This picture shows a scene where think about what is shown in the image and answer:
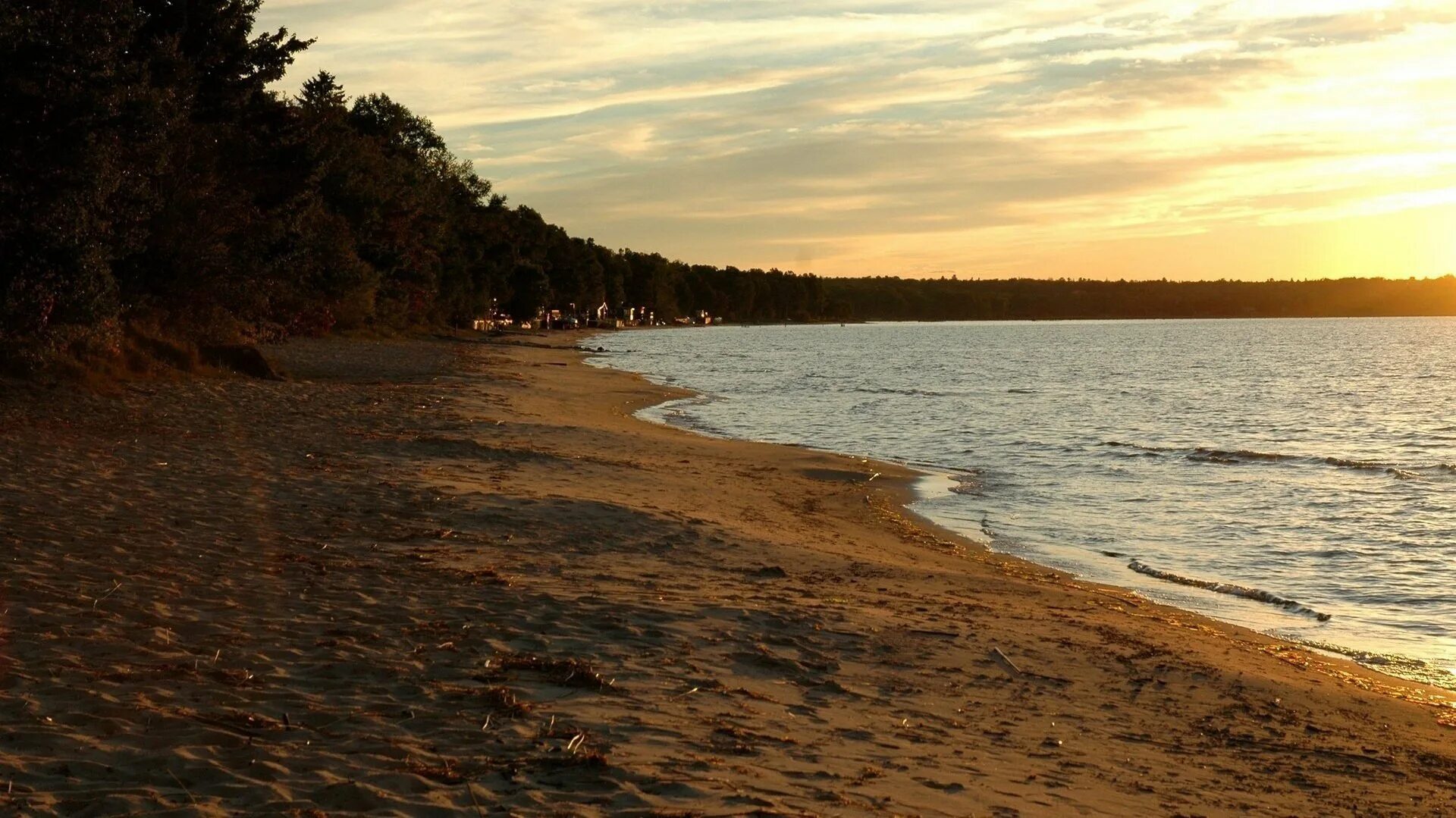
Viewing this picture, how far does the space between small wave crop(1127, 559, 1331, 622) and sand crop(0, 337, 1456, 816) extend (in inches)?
80.7

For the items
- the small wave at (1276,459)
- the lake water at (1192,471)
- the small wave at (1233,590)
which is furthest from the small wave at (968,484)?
the small wave at (1276,459)

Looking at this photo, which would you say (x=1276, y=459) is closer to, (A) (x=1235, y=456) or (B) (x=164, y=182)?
(A) (x=1235, y=456)

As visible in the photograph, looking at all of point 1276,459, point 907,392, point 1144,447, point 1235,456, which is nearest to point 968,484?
point 1235,456

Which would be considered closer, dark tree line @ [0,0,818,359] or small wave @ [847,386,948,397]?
dark tree line @ [0,0,818,359]

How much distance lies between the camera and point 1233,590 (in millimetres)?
16156

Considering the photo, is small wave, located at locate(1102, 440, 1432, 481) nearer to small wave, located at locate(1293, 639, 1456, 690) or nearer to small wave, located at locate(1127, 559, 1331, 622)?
small wave, located at locate(1127, 559, 1331, 622)

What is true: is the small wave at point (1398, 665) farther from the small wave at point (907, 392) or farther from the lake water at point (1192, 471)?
the small wave at point (907, 392)

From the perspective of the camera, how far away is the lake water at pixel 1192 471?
16.0 meters

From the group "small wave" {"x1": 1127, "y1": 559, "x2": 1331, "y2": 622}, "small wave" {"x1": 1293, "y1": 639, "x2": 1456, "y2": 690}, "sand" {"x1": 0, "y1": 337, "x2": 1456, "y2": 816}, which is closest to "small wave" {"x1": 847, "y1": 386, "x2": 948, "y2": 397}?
"small wave" {"x1": 1127, "y1": 559, "x2": 1331, "y2": 622}

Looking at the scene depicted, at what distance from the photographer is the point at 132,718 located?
675cm

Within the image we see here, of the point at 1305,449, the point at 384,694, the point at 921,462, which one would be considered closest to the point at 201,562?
the point at 384,694

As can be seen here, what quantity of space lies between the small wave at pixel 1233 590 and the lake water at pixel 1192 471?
0.05 meters

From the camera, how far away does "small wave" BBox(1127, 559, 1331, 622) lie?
15117 millimetres

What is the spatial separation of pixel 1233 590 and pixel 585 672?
11.2 meters
